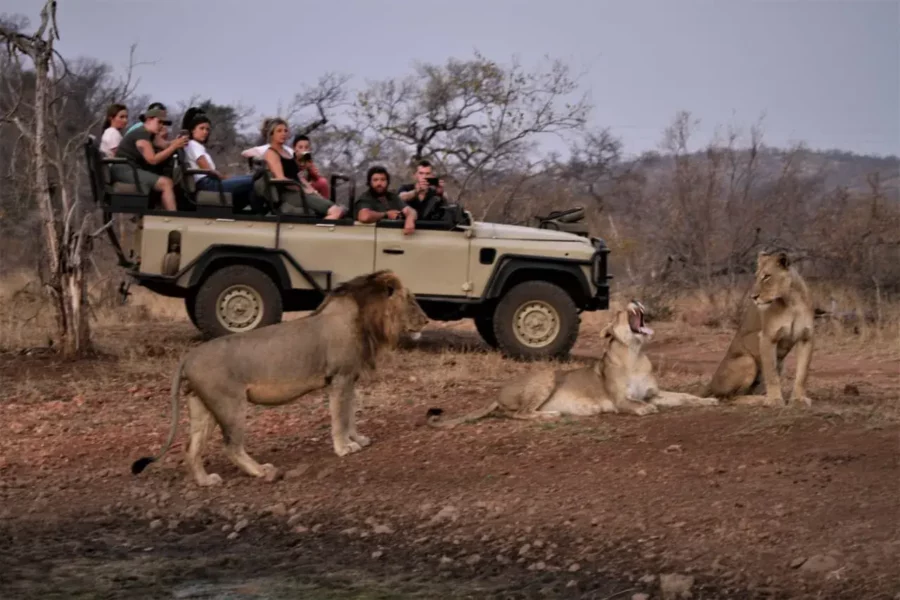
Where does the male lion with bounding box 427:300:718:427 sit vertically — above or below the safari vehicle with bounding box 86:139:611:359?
below

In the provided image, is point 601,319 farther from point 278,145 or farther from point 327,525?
point 327,525

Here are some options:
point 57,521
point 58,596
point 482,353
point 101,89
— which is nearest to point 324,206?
point 482,353

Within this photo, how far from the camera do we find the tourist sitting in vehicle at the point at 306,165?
11.7 meters

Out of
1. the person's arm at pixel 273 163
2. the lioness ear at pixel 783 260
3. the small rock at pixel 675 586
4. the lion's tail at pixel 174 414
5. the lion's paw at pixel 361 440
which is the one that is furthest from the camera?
the person's arm at pixel 273 163

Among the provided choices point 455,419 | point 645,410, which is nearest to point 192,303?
point 455,419

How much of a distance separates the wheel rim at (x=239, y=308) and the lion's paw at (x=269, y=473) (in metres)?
4.17

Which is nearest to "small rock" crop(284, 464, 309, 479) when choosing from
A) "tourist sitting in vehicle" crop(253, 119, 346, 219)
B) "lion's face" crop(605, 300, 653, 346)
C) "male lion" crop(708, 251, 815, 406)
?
"lion's face" crop(605, 300, 653, 346)

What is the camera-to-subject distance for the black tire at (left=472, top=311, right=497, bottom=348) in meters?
11.9

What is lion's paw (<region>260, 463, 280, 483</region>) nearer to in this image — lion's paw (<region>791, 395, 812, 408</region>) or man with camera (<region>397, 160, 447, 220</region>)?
lion's paw (<region>791, 395, 812, 408</region>)

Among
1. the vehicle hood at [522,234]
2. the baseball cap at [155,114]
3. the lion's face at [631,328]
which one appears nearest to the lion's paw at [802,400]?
the lion's face at [631,328]

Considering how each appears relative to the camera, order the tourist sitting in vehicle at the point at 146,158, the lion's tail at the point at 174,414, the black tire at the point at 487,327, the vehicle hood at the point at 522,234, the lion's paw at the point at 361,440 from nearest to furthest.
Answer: the lion's tail at the point at 174,414
the lion's paw at the point at 361,440
the tourist sitting in vehicle at the point at 146,158
the vehicle hood at the point at 522,234
the black tire at the point at 487,327

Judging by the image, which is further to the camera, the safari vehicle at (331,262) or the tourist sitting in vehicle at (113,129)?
the tourist sitting in vehicle at (113,129)

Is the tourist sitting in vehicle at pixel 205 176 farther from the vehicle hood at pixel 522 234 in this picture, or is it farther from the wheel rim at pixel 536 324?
the wheel rim at pixel 536 324

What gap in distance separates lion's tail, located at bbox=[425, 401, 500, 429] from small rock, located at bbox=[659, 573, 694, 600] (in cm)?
316
